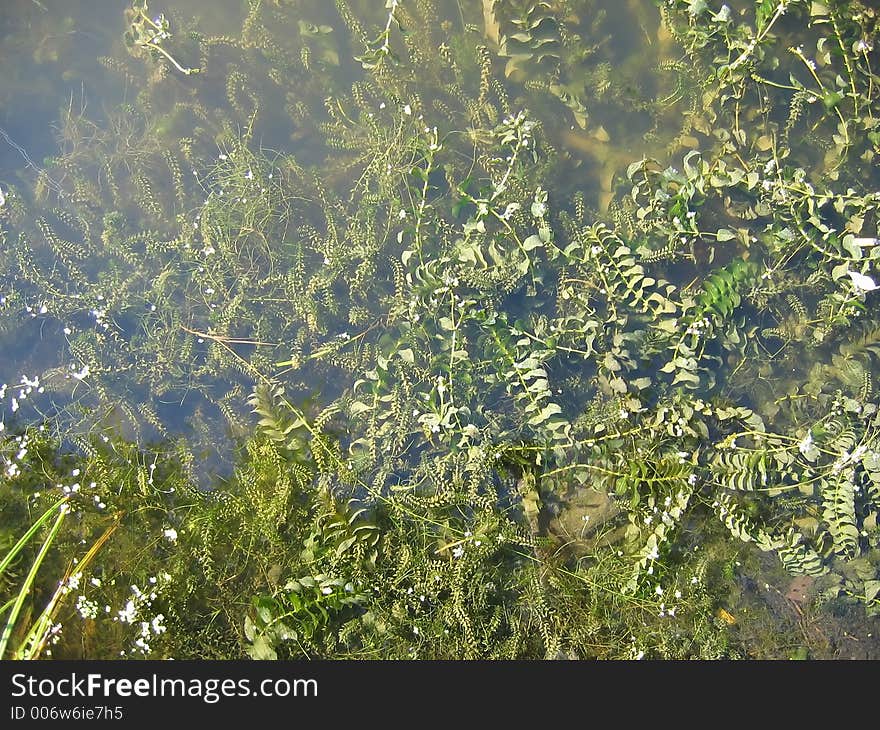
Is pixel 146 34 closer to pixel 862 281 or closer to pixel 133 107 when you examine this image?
pixel 133 107

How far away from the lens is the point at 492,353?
12.3 feet

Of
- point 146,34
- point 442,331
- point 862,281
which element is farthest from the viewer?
point 146,34

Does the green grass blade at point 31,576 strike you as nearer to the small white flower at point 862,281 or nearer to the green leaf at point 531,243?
the green leaf at point 531,243

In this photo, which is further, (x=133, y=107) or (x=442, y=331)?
(x=133, y=107)

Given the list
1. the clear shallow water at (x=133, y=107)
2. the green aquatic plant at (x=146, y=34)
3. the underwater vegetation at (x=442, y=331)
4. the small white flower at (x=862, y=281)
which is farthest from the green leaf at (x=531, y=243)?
the green aquatic plant at (x=146, y=34)

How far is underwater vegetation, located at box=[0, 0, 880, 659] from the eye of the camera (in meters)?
3.55

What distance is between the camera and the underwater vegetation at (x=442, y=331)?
355 cm

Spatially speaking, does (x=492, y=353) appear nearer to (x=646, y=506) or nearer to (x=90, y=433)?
(x=646, y=506)

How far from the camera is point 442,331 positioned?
12.6ft

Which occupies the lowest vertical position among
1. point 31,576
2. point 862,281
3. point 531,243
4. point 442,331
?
point 31,576

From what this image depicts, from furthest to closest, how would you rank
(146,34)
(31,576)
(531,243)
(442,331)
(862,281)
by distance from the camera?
(146,34) < (442,331) < (531,243) < (31,576) < (862,281)

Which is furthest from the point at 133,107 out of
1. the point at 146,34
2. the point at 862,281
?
the point at 862,281

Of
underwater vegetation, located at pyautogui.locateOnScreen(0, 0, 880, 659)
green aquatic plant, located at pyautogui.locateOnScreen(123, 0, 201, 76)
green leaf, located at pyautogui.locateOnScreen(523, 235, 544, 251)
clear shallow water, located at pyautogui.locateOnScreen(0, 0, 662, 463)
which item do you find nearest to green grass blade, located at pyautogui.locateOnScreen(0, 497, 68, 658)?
underwater vegetation, located at pyautogui.locateOnScreen(0, 0, 880, 659)

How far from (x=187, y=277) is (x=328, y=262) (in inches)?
36.5
